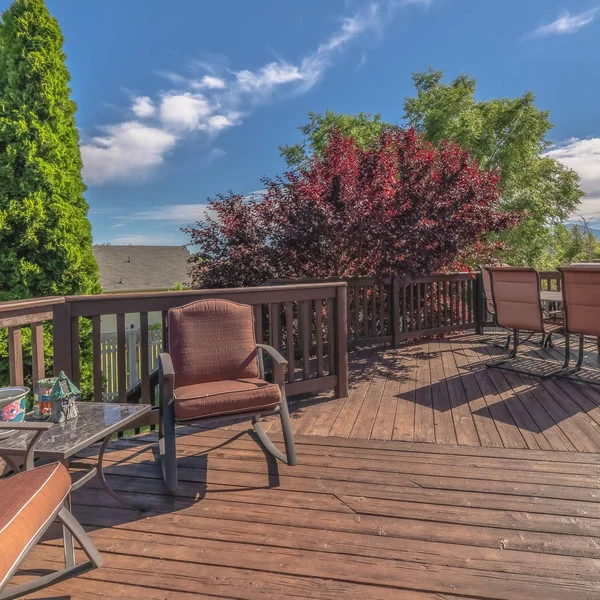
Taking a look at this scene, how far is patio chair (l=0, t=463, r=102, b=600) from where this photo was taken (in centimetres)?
106

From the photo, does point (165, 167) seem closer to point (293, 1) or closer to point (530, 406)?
point (293, 1)

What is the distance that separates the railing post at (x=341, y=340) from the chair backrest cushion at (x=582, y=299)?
82.8 inches

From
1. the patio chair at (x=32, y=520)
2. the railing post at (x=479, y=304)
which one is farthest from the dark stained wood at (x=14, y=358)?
the railing post at (x=479, y=304)

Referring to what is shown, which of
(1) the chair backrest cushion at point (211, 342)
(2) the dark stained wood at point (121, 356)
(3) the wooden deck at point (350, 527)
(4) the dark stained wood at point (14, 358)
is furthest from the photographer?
(2) the dark stained wood at point (121, 356)

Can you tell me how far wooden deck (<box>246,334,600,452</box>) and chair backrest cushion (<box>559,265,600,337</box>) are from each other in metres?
0.59

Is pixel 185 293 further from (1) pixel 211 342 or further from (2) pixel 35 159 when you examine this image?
(2) pixel 35 159

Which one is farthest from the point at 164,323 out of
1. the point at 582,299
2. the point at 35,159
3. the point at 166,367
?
the point at 35,159

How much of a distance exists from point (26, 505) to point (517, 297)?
14.1ft

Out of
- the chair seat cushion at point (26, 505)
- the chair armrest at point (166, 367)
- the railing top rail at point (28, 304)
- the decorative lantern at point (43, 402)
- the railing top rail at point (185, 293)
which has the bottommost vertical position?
the chair seat cushion at point (26, 505)

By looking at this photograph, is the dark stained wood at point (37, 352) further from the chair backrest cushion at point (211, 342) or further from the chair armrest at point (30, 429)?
the chair armrest at point (30, 429)

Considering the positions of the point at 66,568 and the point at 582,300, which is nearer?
the point at 66,568

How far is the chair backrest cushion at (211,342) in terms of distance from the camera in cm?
261

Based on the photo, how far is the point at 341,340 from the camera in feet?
11.6

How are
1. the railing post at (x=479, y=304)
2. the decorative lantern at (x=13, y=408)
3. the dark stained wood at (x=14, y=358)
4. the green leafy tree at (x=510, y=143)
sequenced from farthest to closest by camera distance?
the green leafy tree at (x=510, y=143)
the railing post at (x=479, y=304)
the dark stained wood at (x=14, y=358)
the decorative lantern at (x=13, y=408)
